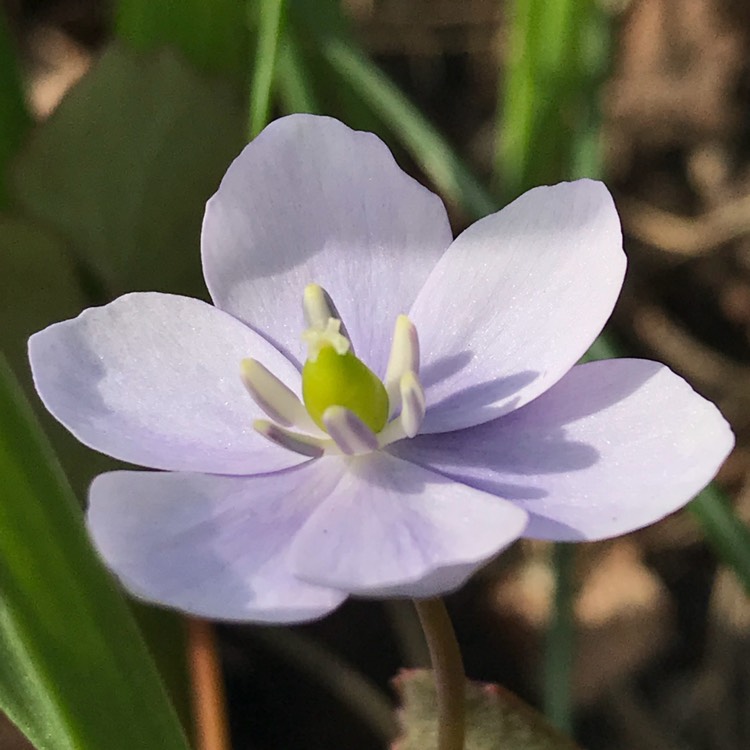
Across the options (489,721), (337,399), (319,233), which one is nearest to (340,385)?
(337,399)

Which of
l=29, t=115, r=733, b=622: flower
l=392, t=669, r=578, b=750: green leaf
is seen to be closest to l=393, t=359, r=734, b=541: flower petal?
l=29, t=115, r=733, b=622: flower

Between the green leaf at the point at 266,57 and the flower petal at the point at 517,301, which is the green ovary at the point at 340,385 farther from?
the green leaf at the point at 266,57

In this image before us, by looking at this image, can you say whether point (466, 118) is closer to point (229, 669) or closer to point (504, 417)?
point (229, 669)

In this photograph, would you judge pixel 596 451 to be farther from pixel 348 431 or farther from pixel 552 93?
pixel 552 93

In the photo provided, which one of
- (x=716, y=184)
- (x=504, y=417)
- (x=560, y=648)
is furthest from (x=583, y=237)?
(x=716, y=184)

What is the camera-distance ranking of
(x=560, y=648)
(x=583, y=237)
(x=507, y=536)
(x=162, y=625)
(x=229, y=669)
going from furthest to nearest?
(x=229, y=669) < (x=162, y=625) < (x=560, y=648) < (x=583, y=237) < (x=507, y=536)

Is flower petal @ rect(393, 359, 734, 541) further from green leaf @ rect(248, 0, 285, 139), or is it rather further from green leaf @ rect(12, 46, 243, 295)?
green leaf @ rect(12, 46, 243, 295)
